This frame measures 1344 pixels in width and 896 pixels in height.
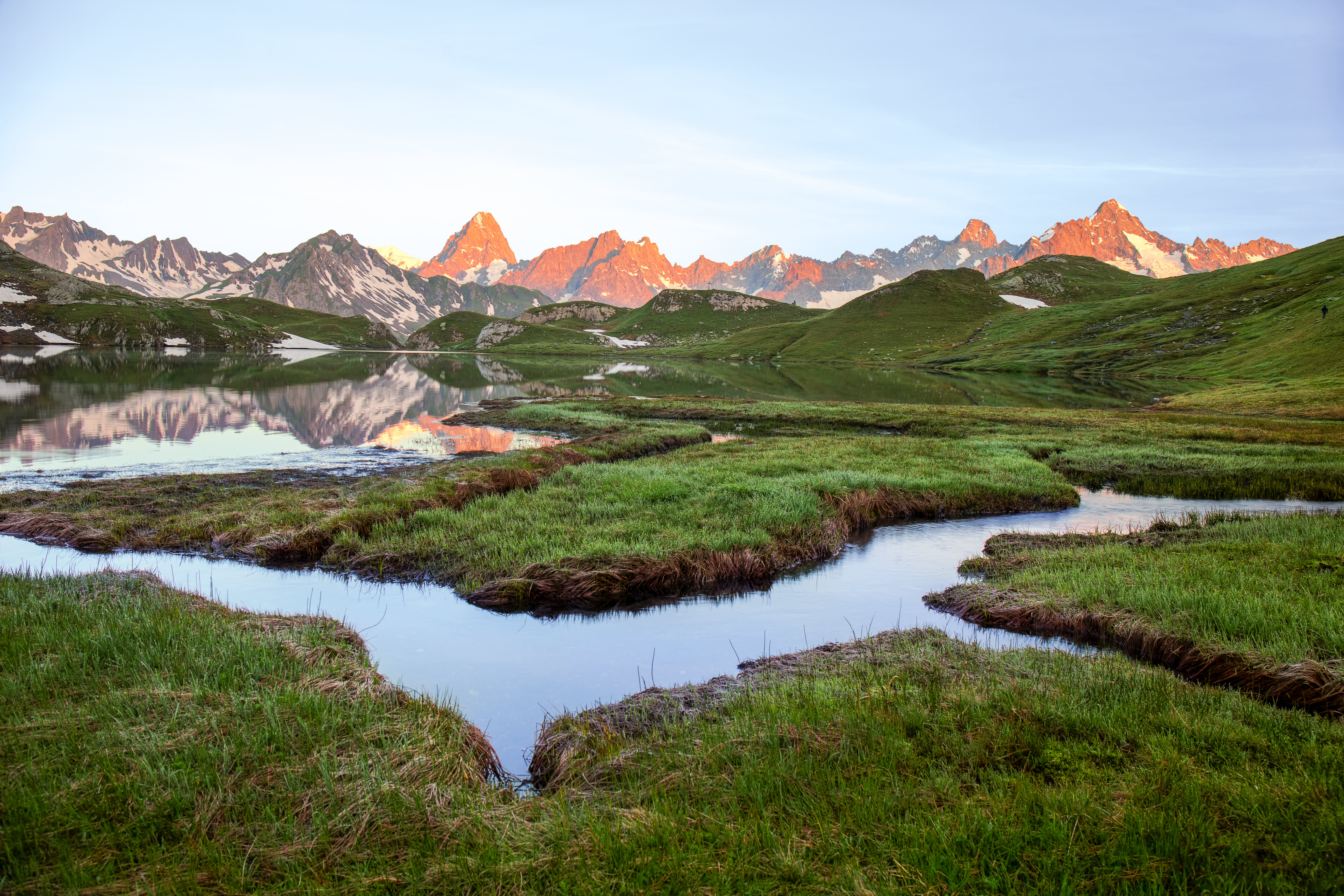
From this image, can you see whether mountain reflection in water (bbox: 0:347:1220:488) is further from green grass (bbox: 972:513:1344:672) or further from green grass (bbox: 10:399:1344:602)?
green grass (bbox: 972:513:1344:672)

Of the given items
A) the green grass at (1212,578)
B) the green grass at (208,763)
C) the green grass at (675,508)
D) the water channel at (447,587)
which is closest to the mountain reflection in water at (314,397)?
the water channel at (447,587)

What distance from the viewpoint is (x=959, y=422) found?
177ft

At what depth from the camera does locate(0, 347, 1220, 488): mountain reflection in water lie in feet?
128

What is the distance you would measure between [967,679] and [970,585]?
7.56 meters

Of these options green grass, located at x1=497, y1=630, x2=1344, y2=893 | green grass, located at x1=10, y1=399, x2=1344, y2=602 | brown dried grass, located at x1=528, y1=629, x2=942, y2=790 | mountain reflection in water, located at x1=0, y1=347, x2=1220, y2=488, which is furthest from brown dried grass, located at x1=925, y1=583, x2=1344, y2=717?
mountain reflection in water, located at x1=0, y1=347, x2=1220, y2=488

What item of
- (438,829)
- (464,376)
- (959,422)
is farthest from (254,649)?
(464,376)

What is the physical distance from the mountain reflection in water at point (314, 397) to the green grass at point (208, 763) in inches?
992

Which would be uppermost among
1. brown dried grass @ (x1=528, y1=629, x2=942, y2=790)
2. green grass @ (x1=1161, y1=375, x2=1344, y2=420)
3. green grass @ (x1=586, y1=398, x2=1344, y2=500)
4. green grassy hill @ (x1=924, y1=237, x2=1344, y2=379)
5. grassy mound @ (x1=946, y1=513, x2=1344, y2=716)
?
green grassy hill @ (x1=924, y1=237, x2=1344, y2=379)

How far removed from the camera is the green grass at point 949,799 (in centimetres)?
Result: 590

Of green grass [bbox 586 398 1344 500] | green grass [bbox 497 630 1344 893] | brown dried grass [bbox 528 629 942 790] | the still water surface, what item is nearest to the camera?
green grass [bbox 497 630 1344 893]

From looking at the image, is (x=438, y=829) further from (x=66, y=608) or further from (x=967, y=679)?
(x=66, y=608)

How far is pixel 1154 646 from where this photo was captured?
13.2m

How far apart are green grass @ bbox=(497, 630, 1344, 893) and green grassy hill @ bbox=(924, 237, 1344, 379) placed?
11575cm

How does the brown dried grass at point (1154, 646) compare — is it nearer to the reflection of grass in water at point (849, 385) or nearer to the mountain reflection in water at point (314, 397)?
the mountain reflection in water at point (314, 397)
